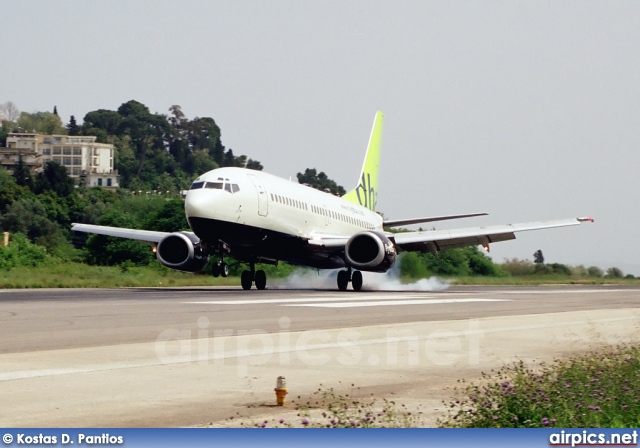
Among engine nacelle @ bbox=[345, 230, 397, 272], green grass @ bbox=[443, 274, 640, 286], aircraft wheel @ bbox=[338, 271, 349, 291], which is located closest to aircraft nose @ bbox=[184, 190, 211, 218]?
engine nacelle @ bbox=[345, 230, 397, 272]

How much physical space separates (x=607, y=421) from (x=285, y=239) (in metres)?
29.6

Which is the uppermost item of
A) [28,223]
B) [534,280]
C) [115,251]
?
[28,223]

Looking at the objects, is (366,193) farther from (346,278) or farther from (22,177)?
(22,177)

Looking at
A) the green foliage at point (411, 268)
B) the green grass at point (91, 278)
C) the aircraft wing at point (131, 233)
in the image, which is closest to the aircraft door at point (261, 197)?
the aircraft wing at point (131, 233)

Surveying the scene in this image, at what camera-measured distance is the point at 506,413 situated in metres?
9.06

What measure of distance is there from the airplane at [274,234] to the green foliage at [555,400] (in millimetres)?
22526

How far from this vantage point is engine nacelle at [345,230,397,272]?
124ft

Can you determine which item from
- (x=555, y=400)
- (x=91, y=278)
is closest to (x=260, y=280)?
(x=91, y=278)

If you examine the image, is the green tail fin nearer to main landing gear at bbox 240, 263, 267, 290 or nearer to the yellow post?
main landing gear at bbox 240, 263, 267, 290

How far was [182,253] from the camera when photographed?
3841cm

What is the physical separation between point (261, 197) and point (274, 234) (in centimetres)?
155

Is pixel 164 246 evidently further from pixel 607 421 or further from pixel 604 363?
pixel 607 421

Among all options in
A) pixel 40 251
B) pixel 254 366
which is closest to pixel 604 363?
pixel 254 366

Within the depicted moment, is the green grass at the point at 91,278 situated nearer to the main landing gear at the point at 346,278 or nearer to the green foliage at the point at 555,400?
the main landing gear at the point at 346,278
